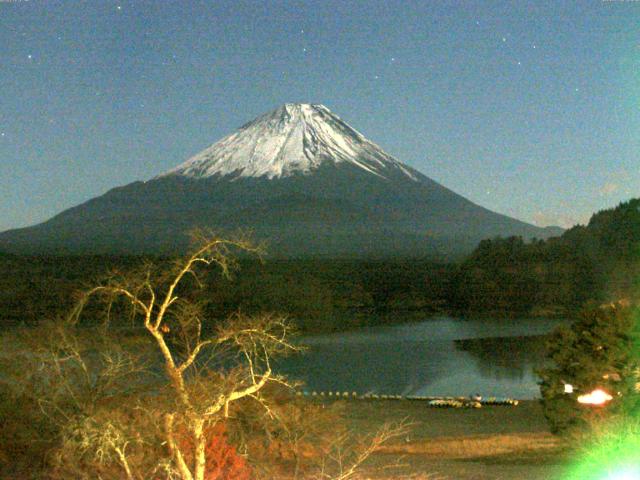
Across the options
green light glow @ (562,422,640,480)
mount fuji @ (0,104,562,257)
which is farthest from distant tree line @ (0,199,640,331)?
green light glow @ (562,422,640,480)

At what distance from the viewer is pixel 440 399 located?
74.2ft

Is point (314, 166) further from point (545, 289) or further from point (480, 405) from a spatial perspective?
point (480, 405)

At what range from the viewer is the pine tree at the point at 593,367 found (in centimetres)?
1110

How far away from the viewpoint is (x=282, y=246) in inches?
3716

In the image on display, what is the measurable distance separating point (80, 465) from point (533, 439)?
8220 mm

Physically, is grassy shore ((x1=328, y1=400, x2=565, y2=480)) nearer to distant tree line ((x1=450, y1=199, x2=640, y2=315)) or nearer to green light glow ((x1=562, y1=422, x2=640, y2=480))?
green light glow ((x1=562, y1=422, x2=640, y2=480))

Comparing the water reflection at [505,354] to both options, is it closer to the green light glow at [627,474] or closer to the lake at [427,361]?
the lake at [427,361]

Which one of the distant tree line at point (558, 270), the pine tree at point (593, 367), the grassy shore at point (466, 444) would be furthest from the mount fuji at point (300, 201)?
the pine tree at point (593, 367)

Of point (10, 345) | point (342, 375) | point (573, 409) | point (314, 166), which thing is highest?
point (314, 166)

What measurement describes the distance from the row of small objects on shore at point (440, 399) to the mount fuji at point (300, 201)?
70.1 m

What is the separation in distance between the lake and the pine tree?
28.8 feet

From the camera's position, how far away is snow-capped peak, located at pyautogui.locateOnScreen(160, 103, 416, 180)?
118688 mm

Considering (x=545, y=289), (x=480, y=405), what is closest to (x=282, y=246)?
(x=545, y=289)

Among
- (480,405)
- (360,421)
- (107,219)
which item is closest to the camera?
(360,421)
